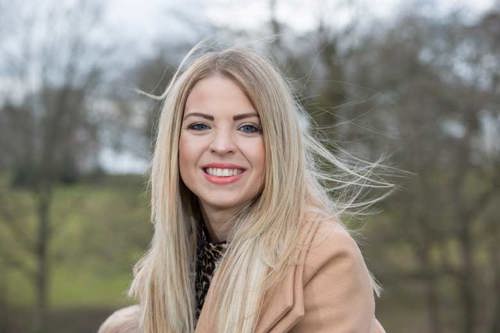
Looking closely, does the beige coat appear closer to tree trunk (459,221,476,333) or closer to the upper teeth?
the upper teeth

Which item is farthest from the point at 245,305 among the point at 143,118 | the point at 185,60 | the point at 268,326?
the point at 143,118

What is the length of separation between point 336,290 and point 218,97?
730mm

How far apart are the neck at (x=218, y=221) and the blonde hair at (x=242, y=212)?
43 millimetres

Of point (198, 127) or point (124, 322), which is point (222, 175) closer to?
point (198, 127)

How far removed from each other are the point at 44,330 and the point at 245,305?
14.4 meters

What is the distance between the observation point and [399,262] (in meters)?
14.0

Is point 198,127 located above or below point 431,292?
above

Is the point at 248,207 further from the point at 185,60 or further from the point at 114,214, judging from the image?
the point at 114,214

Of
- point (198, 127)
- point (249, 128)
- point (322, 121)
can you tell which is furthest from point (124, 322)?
point (322, 121)

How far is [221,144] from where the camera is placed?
93.5 inches

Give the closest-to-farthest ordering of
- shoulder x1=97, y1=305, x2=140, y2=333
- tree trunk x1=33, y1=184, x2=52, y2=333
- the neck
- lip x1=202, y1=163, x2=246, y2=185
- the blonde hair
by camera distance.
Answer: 1. the blonde hair
2. lip x1=202, y1=163, x2=246, y2=185
3. the neck
4. shoulder x1=97, y1=305, x2=140, y2=333
5. tree trunk x1=33, y1=184, x2=52, y2=333

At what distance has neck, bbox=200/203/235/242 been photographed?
255 cm

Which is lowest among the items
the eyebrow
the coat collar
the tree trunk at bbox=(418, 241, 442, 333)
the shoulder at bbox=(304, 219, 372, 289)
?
the tree trunk at bbox=(418, 241, 442, 333)

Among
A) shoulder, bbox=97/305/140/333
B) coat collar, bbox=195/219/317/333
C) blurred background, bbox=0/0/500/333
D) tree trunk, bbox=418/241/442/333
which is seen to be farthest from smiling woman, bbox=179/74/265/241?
tree trunk, bbox=418/241/442/333
